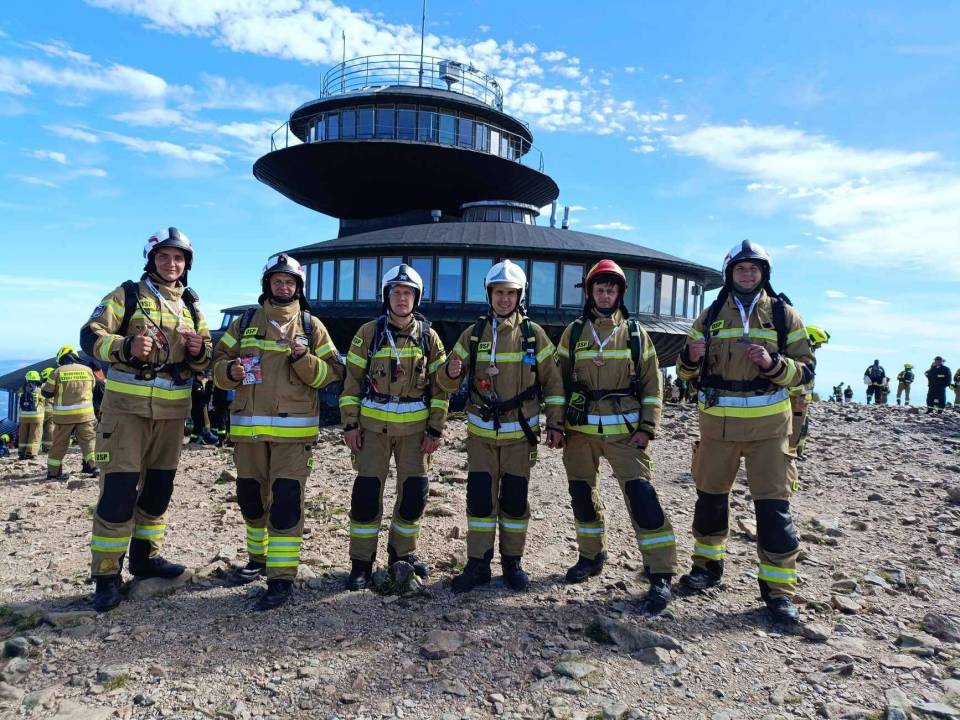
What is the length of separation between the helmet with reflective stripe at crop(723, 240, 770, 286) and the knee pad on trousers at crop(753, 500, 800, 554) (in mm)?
1923

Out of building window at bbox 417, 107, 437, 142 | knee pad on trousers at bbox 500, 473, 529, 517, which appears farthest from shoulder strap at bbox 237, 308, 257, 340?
building window at bbox 417, 107, 437, 142

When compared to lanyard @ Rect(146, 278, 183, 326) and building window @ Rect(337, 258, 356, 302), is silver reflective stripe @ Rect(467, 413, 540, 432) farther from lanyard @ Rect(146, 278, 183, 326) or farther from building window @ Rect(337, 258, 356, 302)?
building window @ Rect(337, 258, 356, 302)

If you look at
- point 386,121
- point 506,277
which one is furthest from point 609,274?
point 386,121

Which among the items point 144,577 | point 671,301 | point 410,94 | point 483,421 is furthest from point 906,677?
point 410,94

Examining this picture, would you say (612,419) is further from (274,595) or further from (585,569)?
(274,595)

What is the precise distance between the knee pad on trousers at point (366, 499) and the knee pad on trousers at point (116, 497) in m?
1.83

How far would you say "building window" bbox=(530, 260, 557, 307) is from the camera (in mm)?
19953

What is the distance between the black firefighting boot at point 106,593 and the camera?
467 cm

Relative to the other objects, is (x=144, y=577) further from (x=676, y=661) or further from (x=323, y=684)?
(x=676, y=661)

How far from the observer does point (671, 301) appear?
21766 mm

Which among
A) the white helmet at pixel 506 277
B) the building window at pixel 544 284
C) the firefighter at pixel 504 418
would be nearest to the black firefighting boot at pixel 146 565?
the firefighter at pixel 504 418

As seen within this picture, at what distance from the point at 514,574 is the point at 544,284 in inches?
615

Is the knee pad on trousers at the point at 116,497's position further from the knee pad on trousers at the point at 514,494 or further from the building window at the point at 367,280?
the building window at the point at 367,280

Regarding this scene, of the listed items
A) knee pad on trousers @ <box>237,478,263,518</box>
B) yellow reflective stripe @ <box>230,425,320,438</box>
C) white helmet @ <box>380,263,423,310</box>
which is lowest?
knee pad on trousers @ <box>237,478,263,518</box>
